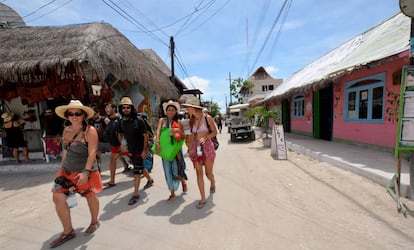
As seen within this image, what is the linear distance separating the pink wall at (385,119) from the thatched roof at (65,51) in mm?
7137

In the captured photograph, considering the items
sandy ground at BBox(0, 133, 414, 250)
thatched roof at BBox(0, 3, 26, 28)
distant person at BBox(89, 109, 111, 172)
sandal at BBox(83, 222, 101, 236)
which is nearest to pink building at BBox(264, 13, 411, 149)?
sandy ground at BBox(0, 133, 414, 250)

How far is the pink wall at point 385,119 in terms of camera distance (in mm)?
5613

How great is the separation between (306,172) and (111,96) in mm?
6594

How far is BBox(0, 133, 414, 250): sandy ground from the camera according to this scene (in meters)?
2.37

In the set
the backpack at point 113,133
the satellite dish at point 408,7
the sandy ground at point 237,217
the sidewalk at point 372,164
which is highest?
the satellite dish at point 408,7

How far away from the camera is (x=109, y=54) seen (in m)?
6.50

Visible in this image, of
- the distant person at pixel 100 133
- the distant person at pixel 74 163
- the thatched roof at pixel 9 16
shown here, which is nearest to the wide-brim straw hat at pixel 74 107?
the distant person at pixel 74 163

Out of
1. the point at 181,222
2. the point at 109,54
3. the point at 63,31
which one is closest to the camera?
the point at 181,222

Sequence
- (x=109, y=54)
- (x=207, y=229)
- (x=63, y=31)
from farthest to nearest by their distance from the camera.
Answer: (x=63, y=31) < (x=109, y=54) < (x=207, y=229)

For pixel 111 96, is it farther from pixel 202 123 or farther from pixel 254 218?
pixel 254 218

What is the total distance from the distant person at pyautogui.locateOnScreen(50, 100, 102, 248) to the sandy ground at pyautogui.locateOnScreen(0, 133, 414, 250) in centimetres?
43

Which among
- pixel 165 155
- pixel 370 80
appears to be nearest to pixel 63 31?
pixel 165 155

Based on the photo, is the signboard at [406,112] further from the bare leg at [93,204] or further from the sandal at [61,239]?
the sandal at [61,239]

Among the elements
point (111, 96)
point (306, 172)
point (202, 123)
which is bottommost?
point (306, 172)
